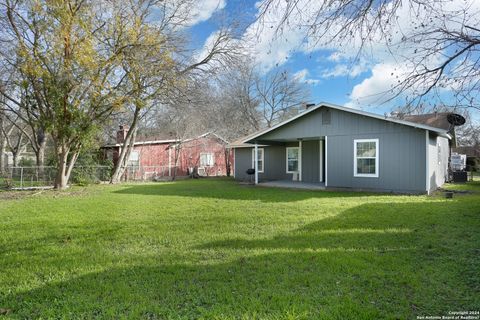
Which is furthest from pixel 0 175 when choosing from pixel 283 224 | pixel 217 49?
pixel 283 224

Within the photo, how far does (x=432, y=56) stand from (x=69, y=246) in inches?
242

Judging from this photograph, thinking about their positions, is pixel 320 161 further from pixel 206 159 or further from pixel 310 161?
pixel 206 159

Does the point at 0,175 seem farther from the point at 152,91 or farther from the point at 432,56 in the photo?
the point at 432,56

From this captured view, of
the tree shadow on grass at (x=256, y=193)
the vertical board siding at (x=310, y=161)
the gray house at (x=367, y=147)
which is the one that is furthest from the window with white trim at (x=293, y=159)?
the tree shadow on grass at (x=256, y=193)

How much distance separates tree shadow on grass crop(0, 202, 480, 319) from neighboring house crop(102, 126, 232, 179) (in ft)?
58.2

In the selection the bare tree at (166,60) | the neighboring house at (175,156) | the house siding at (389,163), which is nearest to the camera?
the house siding at (389,163)

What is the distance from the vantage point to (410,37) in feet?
13.1

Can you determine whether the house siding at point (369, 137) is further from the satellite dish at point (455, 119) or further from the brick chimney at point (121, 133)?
the brick chimney at point (121, 133)

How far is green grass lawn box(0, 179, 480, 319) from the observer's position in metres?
3.12

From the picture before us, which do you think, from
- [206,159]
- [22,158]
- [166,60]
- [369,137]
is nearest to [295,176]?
[369,137]

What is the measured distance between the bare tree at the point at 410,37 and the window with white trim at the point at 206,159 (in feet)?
77.7

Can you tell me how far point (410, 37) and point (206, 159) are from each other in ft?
79.6

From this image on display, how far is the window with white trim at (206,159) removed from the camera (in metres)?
27.4

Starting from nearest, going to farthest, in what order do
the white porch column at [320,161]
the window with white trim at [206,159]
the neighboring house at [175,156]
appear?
the white porch column at [320,161]
the neighboring house at [175,156]
the window with white trim at [206,159]
